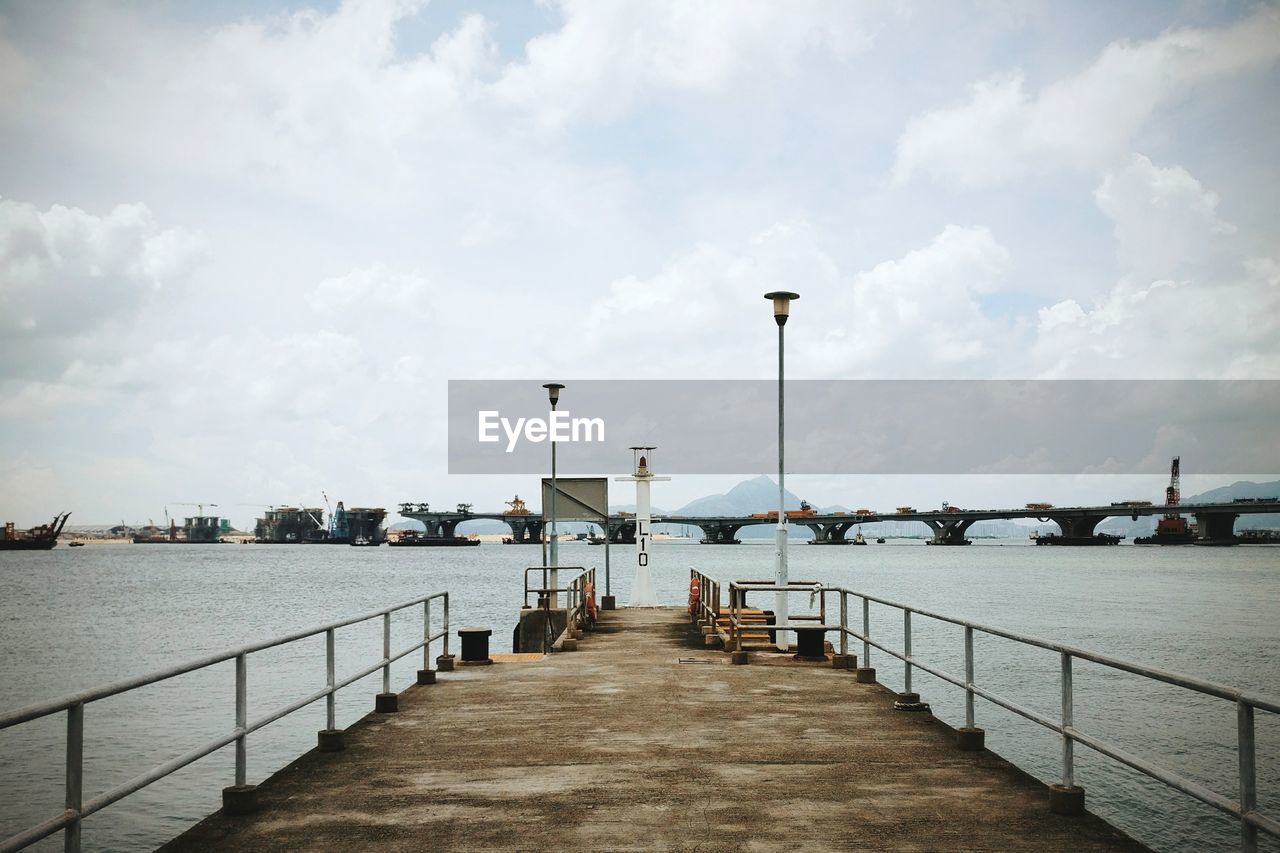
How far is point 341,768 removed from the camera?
8242mm

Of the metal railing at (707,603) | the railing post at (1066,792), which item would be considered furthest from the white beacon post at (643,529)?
the railing post at (1066,792)

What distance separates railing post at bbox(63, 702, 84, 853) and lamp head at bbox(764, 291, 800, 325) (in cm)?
1399

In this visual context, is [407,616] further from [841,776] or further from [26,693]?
[841,776]

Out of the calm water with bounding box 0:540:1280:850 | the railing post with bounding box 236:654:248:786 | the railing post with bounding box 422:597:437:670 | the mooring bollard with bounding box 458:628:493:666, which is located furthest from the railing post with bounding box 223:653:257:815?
the calm water with bounding box 0:540:1280:850

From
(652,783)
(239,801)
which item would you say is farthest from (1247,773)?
(239,801)

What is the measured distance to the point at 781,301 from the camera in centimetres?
1756

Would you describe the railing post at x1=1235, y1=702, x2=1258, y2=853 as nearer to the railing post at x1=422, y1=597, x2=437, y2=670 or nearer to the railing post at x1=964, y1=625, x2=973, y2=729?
the railing post at x1=964, y1=625, x2=973, y2=729

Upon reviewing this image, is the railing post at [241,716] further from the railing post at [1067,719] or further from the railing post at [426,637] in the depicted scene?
the railing post at [1067,719]

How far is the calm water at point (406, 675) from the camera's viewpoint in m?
17.7

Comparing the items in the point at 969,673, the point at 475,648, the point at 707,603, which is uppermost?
the point at 969,673

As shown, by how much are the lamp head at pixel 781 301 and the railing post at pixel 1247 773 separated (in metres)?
13.0

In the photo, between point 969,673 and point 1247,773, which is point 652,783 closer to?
point 969,673

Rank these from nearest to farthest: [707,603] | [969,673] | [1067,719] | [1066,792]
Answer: [1066,792] → [1067,719] → [969,673] → [707,603]

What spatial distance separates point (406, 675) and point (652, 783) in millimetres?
23376
